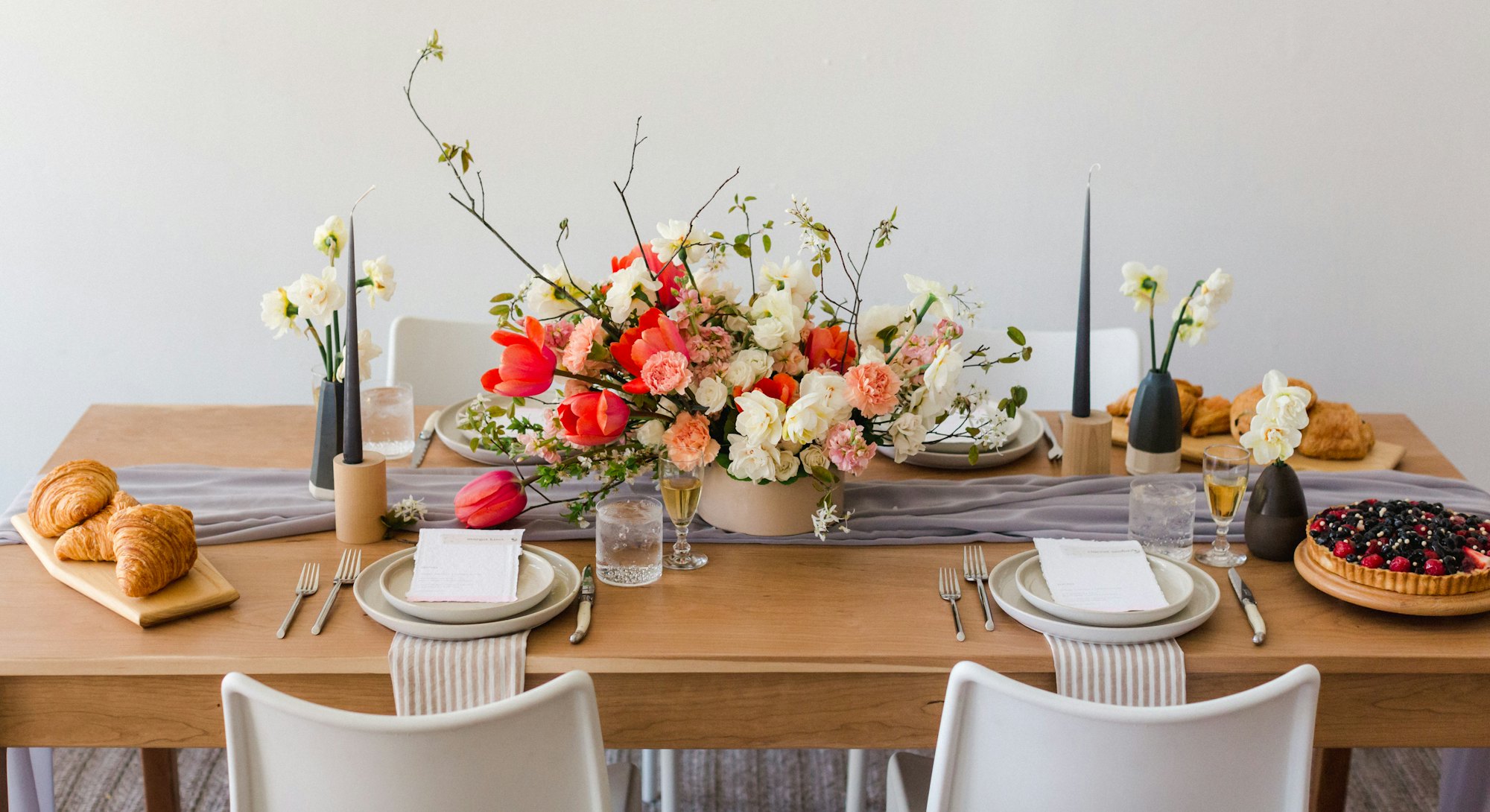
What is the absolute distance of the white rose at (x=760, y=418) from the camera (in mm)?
1407

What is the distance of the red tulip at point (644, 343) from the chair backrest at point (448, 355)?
0.96 m

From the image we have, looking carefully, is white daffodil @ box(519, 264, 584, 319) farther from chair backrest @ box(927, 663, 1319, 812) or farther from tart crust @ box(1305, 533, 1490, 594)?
tart crust @ box(1305, 533, 1490, 594)

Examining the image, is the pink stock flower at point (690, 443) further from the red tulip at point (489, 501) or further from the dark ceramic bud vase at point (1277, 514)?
the dark ceramic bud vase at point (1277, 514)

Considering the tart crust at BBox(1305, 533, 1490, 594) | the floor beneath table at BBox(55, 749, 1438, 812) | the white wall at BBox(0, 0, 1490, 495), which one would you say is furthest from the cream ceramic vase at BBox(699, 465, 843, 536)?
the white wall at BBox(0, 0, 1490, 495)

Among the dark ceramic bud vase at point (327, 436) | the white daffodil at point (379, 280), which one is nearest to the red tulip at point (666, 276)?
the white daffodil at point (379, 280)

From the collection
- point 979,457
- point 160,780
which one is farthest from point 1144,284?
point 160,780

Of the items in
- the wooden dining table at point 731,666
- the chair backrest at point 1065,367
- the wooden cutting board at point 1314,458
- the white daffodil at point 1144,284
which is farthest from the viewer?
the chair backrest at point 1065,367

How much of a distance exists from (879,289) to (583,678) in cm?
202

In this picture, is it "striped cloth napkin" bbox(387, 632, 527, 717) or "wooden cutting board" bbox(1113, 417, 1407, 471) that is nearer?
"striped cloth napkin" bbox(387, 632, 527, 717)

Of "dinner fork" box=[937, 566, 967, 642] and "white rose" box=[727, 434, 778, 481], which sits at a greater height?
"white rose" box=[727, 434, 778, 481]

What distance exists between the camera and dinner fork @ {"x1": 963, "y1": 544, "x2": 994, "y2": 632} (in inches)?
54.6

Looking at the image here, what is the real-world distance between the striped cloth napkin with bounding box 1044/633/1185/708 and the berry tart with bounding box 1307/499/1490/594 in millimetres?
254

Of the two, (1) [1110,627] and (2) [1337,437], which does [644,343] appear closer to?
(1) [1110,627]

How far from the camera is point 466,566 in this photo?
1.45 metres
